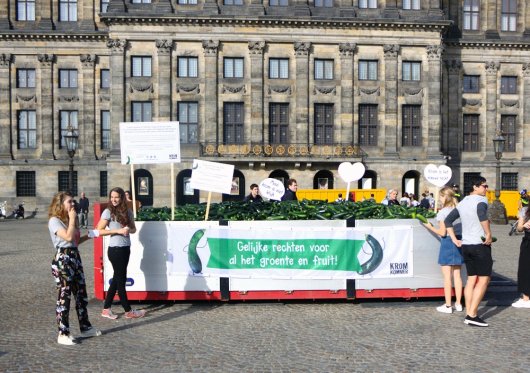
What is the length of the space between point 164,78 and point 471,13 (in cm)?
2380

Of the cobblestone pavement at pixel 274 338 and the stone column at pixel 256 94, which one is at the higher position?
the stone column at pixel 256 94

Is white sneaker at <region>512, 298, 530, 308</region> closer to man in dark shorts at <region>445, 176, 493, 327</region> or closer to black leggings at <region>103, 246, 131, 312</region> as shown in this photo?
man in dark shorts at <region>445, 176, 493, 327</region>

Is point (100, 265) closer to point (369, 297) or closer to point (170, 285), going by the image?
point (170, 285)

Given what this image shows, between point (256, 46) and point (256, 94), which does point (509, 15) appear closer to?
point (256, 46)

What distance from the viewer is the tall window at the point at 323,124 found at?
1561 inches

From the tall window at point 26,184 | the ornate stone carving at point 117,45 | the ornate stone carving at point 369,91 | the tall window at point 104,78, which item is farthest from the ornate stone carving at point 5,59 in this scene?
the ornate stone carving at point 369,91

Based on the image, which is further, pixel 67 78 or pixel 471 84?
pixel 471 84

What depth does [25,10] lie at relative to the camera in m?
42.3

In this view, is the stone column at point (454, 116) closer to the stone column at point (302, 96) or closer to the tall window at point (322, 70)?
the tall window at point (322, 70)

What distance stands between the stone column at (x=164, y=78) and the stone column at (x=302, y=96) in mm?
8480

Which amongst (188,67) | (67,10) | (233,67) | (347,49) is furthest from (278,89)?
(67,10)

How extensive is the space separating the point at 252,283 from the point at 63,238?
4.01 metres

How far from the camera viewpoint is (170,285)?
36.7 ft

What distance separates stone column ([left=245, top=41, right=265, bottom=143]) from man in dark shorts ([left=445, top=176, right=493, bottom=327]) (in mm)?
29437
